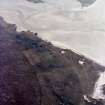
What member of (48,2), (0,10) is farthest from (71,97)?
(48,2)

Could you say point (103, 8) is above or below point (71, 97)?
above

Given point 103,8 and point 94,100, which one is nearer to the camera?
point 94,100

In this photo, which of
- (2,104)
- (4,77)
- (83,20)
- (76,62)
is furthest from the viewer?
(83,20)

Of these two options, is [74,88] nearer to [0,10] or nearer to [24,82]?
[24,82]

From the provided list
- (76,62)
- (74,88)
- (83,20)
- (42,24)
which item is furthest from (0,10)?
(74,88)

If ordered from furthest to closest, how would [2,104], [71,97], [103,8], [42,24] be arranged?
[103,8] → [42,24] → [71,97] → [2,104]

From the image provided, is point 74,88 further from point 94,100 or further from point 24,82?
point 24,82
